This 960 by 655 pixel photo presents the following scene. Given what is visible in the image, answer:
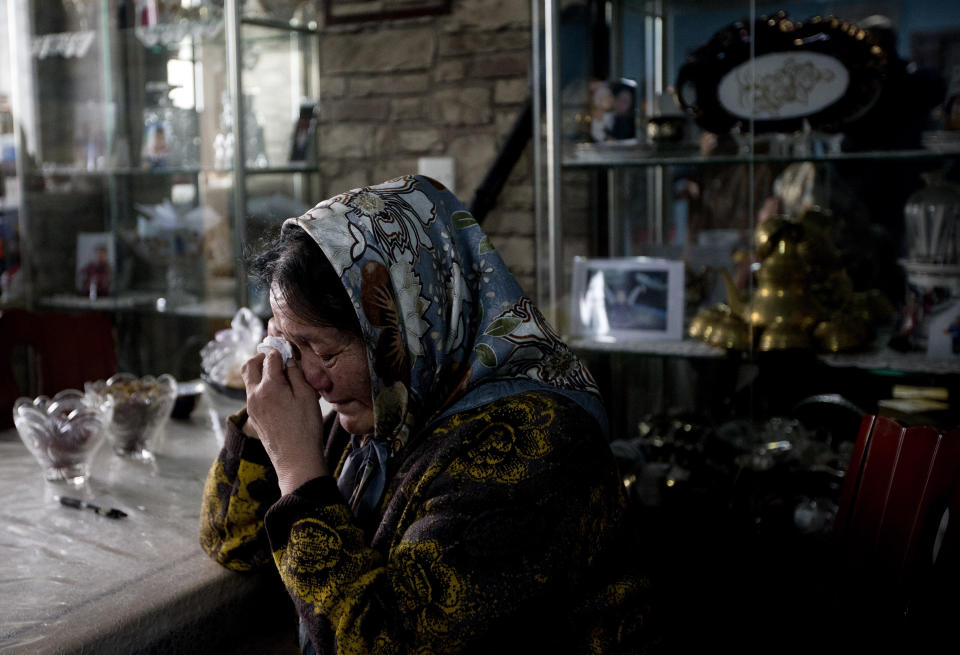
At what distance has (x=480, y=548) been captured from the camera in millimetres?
1113

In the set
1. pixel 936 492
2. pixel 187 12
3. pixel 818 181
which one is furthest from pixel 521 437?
pixel 187 12

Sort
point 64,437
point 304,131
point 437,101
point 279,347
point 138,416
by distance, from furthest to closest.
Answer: point 304,131
point 437,101
point 138,416
point 64,437
point 279,347

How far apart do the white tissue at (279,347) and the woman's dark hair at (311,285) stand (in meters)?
0.09

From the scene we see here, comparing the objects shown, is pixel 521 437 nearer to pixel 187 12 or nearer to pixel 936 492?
pixel 936 492

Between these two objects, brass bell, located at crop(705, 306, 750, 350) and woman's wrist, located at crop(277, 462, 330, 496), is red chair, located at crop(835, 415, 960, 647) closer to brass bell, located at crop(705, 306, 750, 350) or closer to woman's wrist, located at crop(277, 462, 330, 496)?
woman's wrist, located at crop(277, 462, 330, 496)

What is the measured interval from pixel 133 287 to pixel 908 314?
2.99 metres

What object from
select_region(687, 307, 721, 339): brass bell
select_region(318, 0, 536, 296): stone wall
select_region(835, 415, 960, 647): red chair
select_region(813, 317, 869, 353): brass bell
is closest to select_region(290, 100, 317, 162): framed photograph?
select_region(318, 0, 536, 296): stone wall

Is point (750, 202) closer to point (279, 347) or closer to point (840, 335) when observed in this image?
point (840, 335)

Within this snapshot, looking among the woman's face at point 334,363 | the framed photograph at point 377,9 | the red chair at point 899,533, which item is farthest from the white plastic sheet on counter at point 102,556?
the framed photograph at point 377,9

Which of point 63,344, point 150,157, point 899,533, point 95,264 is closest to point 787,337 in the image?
point 899,533

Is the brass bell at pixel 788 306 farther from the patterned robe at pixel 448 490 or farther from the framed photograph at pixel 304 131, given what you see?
the framed photograph at pixel 304 131

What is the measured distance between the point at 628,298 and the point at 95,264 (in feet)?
7.90

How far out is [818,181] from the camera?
8.57 ft

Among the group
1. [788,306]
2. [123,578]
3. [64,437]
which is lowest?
[123,578]
